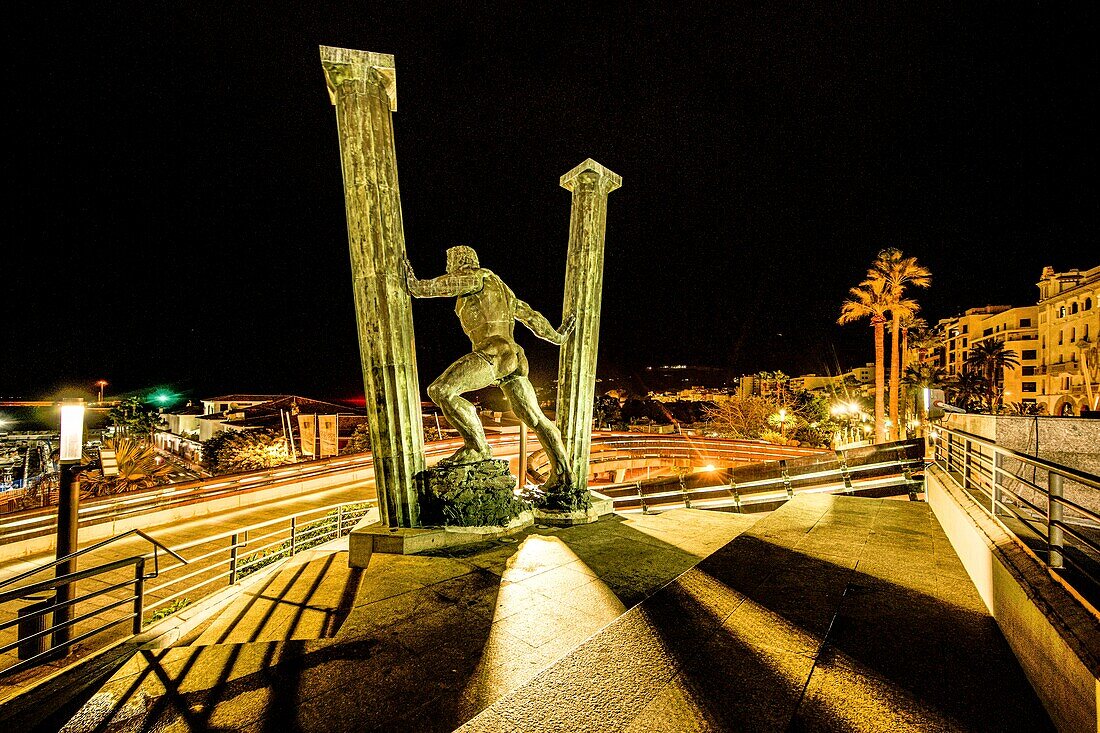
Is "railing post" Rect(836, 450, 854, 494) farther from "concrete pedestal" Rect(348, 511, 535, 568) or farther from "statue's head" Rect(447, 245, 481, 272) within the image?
"statue's head" Rect(447, 245, 481, 272)

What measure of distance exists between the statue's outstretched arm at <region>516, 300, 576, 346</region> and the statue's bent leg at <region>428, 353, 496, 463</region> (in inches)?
38.0

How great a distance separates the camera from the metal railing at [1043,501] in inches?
94.7

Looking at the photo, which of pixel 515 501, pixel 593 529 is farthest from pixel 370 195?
pixel 593 529

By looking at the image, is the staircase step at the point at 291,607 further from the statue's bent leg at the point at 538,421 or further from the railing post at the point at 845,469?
the railing post at the point at 845,469

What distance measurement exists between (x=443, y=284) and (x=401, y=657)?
12.6 feet

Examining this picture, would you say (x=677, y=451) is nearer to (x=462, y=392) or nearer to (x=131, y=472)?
(x=462, y=392)

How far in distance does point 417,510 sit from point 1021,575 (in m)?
5.03

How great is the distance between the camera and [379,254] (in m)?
5.16

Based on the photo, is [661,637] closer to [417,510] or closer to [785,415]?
[417,510]

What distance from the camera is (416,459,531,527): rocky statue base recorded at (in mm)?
5422

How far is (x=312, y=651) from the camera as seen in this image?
280 centimetres

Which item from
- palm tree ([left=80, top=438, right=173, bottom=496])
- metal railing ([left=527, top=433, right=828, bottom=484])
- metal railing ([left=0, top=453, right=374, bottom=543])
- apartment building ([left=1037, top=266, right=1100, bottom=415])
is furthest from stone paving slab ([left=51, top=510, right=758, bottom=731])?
apartment building ([left=1037, top=266, right=1100, bottom=415])

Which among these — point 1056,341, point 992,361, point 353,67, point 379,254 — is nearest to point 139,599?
point 379,254

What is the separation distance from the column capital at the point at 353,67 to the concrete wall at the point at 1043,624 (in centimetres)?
667
